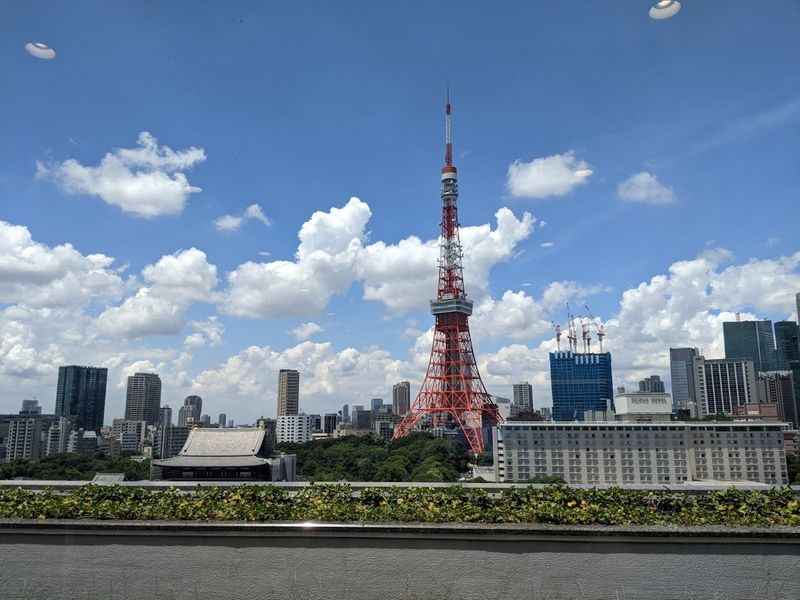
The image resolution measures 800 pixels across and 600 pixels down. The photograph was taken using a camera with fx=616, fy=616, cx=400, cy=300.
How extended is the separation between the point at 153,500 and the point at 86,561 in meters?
1.04

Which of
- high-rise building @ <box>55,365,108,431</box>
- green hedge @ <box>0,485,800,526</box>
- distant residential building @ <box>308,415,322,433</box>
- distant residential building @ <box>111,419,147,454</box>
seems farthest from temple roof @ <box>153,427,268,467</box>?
high-rise building @ <box>55,365,108,431</box>

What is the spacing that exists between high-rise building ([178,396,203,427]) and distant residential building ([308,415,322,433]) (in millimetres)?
32508

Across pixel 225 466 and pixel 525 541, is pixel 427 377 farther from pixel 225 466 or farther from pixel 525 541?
pixel 525 541

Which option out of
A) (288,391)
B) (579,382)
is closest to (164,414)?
(288,391)

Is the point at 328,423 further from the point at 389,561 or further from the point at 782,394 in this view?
the point at 389,561

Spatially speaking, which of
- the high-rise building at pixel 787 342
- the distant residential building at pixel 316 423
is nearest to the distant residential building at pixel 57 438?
the distant residential building at pixel 316 423

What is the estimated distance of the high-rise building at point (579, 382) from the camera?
152 m

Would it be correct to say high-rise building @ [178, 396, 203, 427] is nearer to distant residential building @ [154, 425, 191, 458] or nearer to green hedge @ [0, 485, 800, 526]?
distant residential building @ [154, 425, 191, 458]

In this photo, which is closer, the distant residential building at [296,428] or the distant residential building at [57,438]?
the distant residential building at [57,438]

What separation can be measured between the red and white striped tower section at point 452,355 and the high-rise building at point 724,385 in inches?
3937

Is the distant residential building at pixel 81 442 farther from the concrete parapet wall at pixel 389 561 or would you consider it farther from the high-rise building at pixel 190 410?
the concrete parapet wall at pixel 389 561

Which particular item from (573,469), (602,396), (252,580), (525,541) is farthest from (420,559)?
(602,396)

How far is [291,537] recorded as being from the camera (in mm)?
6547

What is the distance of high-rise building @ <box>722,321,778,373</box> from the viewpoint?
19275 cm
